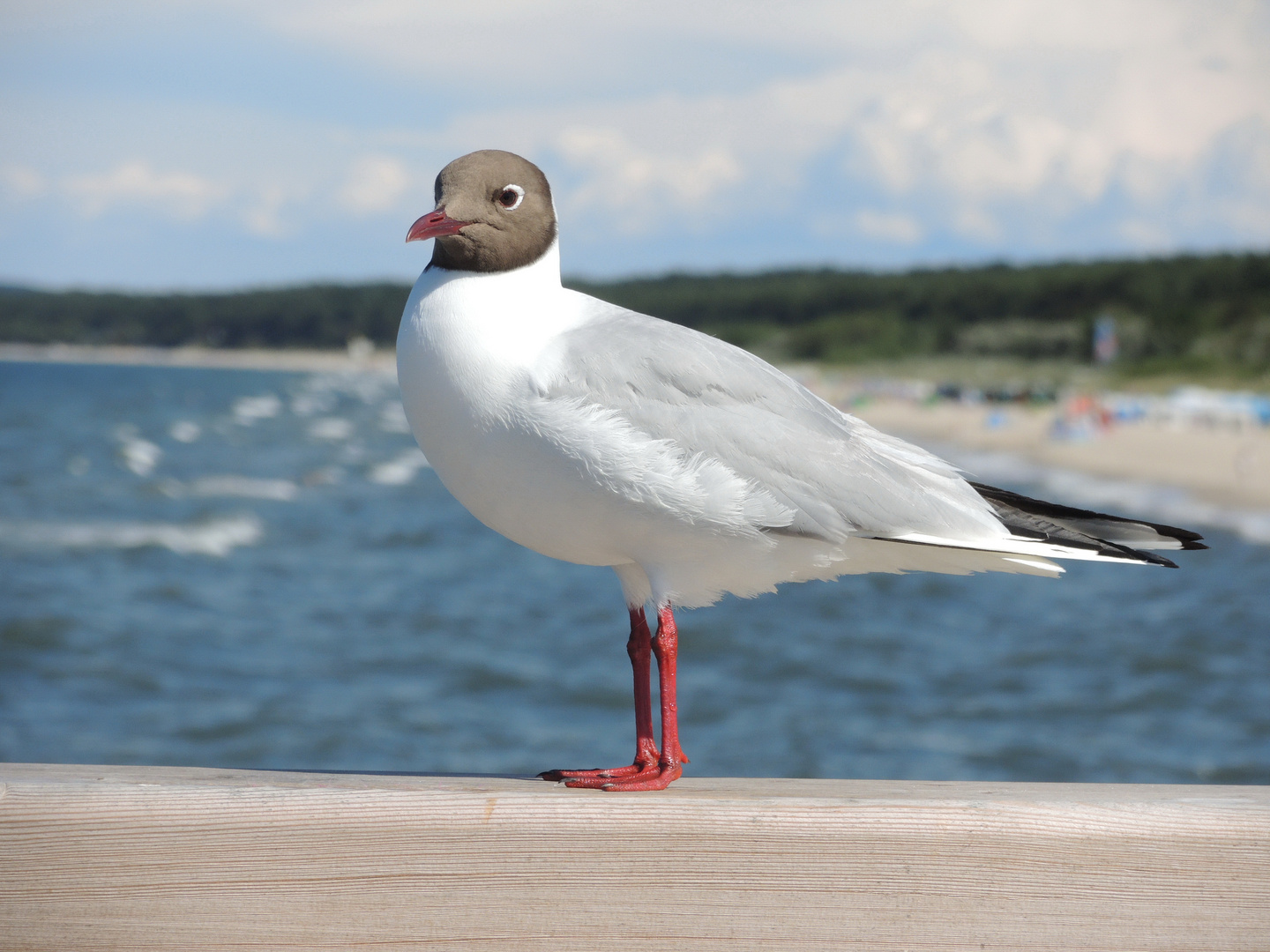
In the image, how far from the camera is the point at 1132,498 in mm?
19016

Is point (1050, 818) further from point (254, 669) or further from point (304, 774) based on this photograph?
point (254, 669)

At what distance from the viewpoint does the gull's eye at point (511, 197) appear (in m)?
2.20

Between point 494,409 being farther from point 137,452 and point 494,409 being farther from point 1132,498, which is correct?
point 137,452

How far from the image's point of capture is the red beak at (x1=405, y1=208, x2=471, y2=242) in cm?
209

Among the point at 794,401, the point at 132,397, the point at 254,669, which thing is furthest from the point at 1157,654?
the point at 132,397

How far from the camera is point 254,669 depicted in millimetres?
11180

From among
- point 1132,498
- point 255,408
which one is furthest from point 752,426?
point 255,408

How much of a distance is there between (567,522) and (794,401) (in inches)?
21.0

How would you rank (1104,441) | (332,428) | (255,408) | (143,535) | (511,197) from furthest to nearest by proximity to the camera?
(255,408), (332,428), (1104,441), (143,535), (511,197)

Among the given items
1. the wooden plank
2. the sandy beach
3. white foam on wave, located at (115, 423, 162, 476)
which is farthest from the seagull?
white foam on wave, located at (115, 423, 162, 476)

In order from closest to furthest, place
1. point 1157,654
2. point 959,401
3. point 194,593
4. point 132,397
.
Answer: point 1157,654
point 194,593
point 959,401
point 132,397

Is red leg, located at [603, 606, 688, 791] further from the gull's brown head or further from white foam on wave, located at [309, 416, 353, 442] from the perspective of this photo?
white foam on wave, located at [309, 416, 353, 442]

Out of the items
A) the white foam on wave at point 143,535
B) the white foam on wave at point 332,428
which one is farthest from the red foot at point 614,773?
the white foam on wave at point 332,428

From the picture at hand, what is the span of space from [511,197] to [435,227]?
17cm
